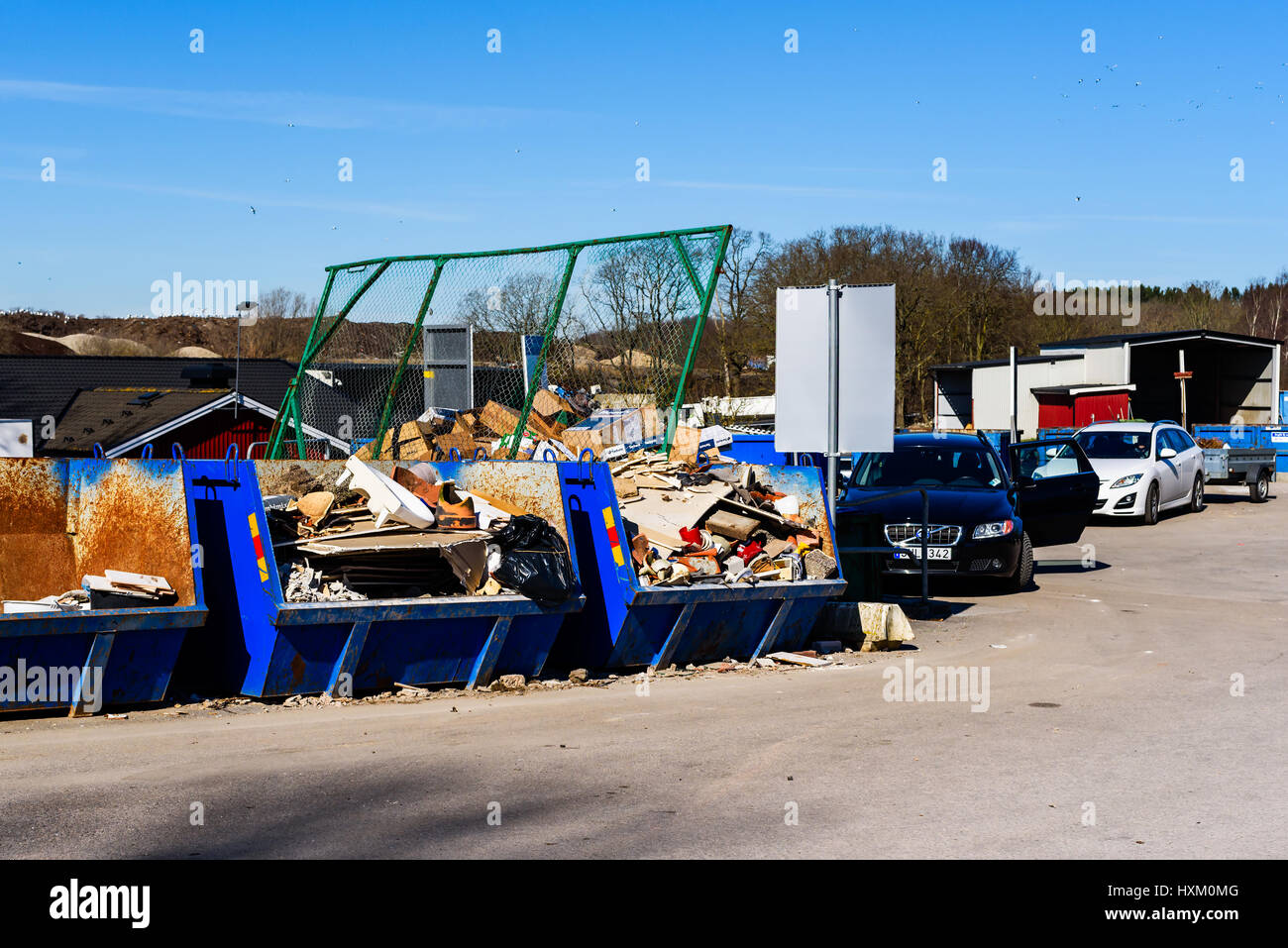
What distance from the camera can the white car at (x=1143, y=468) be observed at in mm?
22234

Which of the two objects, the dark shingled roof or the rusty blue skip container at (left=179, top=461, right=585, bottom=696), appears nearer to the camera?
the rusty blue skip container at (left=179, top=461, right=585, bottom=696)

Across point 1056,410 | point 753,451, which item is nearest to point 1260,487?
point 1056,410

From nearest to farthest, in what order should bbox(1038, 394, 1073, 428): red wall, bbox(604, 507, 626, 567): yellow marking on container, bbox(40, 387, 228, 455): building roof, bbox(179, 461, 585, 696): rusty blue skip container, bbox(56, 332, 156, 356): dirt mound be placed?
bbox(179, 461, 585, 696): rusty blue skip container, bbox(604, 507, 626, 567): yellow marking on container, bbox(40, 387, 228, 455): building roof, bbox(1038, 394, 1073, 428): red wall, bbox(56, 332, 156, 356): dirt mound

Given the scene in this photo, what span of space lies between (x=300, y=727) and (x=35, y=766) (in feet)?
4.80

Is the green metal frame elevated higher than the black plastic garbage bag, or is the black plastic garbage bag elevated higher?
the green metal frame

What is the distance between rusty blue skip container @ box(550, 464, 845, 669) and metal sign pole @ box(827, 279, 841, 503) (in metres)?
1.68

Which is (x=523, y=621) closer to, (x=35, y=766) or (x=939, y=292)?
(x=35, y=766)

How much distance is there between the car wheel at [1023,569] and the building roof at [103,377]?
37929mm

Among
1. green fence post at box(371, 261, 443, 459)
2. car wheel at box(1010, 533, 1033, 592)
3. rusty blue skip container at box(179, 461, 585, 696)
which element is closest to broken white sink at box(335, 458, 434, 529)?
rusty blue skip container at box(179, 461, 585, 696)

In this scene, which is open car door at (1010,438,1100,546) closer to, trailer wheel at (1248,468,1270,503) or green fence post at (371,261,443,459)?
green fence post at (371,261,443,459)

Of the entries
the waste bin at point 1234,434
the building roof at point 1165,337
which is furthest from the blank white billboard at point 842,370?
the building roof at point 1165,337

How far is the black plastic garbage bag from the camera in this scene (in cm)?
839

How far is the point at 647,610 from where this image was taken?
29.4ft
